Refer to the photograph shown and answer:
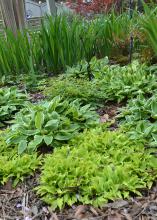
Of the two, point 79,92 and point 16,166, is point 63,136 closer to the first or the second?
point 16,166

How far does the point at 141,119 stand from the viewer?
2.49m

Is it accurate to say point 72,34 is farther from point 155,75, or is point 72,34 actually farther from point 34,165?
point 34,165

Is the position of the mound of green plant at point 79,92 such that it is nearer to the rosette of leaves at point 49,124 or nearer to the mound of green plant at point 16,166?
the rosette of leaves at point 49,124

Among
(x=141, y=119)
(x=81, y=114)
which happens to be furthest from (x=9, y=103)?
(x=141, y=119)

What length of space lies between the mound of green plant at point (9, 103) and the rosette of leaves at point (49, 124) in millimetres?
285

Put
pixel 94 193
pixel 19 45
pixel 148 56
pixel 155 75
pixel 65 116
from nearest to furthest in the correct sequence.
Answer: pixel 94 193
pixel 65 116
pixel 155 75
pixel 148 56
pixel 19 45

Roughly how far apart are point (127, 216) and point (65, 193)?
335 millimetres

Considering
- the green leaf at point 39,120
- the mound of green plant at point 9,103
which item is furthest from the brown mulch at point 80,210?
the mound of green plant at point 9,103

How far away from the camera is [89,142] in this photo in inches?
88.1

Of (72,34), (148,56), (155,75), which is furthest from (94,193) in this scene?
(72,34)

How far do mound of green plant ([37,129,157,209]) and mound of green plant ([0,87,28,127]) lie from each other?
0.93 m

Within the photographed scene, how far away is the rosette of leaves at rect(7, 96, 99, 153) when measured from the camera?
233 centimetres

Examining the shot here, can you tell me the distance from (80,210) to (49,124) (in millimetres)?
745

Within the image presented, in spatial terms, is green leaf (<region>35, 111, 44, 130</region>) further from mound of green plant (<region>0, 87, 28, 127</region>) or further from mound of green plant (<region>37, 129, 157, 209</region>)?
mound of green plant (<region>0, 87, 28, 127</region>)
